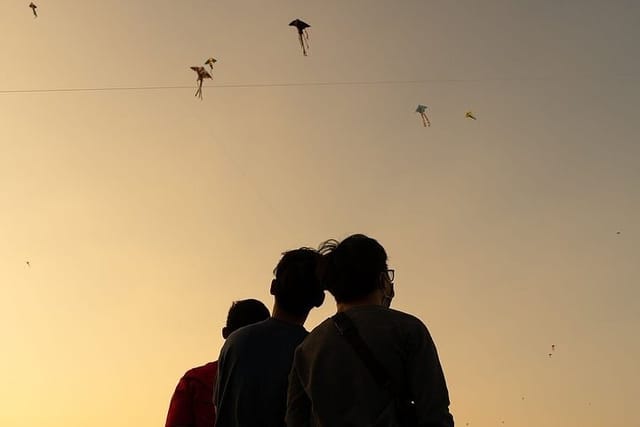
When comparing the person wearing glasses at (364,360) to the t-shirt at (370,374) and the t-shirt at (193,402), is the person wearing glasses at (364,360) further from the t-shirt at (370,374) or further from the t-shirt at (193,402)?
the t-shirt at (193,402)

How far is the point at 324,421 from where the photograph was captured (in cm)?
348

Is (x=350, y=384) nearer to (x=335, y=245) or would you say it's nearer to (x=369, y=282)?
(x=369, y=282)

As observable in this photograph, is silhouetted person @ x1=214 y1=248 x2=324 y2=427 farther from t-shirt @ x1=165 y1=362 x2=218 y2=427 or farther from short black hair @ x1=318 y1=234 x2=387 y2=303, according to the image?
t-shirt @ x1=165 y1=362 x2=218 y2=427

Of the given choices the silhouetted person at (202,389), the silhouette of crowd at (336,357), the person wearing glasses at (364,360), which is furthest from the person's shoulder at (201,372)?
the person wearing glasses at (364,360)

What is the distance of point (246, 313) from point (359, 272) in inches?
71.2

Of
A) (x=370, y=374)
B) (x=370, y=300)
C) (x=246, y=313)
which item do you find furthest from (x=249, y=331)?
(x=370, y=374)

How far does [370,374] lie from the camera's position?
132 inches

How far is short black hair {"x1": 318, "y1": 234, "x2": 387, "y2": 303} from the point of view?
11.8 feet

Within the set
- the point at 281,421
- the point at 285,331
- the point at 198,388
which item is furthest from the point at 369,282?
the point at 198,388

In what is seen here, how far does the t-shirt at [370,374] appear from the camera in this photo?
3.21 meters

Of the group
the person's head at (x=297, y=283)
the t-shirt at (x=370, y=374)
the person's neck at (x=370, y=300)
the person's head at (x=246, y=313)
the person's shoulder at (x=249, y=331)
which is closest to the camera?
the t-shirt at (x=370, y=374)

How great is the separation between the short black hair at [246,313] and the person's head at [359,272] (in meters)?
1.62

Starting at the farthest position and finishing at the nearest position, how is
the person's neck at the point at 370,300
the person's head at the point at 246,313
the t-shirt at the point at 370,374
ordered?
1. the person's head at the point at 246,313
2. the person's neck at the point at 370,300
3. the t-shirt at the point at 370,374

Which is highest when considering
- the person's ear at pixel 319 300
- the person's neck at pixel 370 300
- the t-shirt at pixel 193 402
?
the person's ear at pixel 319 300
